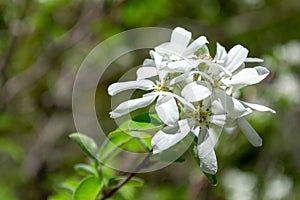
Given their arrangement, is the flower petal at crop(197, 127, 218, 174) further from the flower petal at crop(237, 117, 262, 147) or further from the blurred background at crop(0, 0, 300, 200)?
the blurred background at crop(0, 0, 300, 200)

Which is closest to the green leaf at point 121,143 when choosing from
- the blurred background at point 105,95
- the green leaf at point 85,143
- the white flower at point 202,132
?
the green leaf at point 85,143

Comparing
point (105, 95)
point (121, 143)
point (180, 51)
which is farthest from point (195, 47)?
point (105, 95)

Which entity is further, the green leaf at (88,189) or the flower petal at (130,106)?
the green leaf at (88,189)

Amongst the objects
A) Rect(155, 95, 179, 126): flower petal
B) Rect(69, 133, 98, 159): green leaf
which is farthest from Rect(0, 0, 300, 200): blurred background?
Rect(155, 95, 179, 126): flower petal

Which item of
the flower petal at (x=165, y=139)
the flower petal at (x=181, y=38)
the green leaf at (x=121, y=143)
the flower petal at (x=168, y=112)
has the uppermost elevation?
the flower petal at (x=181, y=38)

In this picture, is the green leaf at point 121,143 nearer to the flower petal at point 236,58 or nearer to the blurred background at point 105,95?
the flower petal at point 236,58

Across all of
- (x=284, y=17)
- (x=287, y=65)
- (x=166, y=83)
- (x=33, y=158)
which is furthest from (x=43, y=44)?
(x=166, y=83)

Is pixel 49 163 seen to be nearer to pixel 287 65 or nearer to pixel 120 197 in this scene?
Result: pixel 287 65
